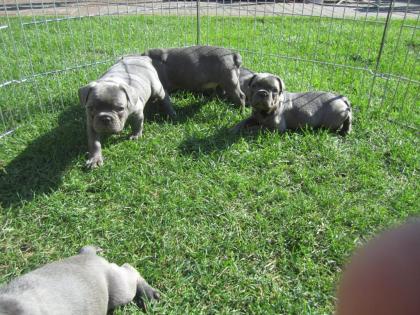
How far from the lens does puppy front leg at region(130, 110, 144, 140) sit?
16.9 feet

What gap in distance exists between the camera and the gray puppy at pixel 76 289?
2.46 metres

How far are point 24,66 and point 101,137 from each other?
9.46 feet

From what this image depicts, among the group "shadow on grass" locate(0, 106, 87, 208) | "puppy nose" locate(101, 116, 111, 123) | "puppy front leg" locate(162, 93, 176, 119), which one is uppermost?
"puppy nose" locate(101, 116, 111, 123)

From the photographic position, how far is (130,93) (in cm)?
489

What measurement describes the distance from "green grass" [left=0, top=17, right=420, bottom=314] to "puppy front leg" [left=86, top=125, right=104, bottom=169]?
0.11 m

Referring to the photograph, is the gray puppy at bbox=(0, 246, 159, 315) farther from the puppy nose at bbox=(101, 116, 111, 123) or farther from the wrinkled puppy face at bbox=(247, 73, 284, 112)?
the wrinkled puppy face at bbox=(247, 73, 284, 112)

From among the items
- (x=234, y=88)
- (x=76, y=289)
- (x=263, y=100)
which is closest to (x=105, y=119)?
(x=263, y=100)

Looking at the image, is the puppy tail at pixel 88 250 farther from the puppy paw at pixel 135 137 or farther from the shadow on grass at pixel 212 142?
the puppy paw at pixel 135 137

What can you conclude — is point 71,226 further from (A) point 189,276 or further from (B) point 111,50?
(B) point 111,50

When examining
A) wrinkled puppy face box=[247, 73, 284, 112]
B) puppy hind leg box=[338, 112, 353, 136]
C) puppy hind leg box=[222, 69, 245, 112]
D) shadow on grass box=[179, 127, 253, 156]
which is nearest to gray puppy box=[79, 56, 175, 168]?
shadow on grass box=[179, 127, 253, 156]

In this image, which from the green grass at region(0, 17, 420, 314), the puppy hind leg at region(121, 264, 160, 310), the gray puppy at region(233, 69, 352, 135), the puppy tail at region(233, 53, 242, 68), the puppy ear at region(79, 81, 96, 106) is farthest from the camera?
the puppy tail at region(233, 53, 242, 68)

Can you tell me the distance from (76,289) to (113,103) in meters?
2.39

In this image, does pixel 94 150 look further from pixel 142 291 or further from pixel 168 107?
pixel 142 291

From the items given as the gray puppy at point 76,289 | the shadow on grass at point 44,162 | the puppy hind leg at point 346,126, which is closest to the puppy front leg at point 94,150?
the shadow on grass at point 44,162
